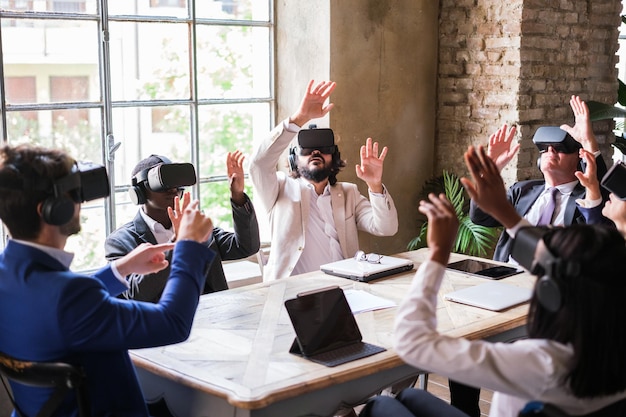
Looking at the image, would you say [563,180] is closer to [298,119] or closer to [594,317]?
[298,119]

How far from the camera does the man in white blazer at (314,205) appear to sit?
13.3 feet

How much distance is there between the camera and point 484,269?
376cm

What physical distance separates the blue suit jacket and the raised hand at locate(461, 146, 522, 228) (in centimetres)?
77

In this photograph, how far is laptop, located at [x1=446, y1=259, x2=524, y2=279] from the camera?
12.0ft

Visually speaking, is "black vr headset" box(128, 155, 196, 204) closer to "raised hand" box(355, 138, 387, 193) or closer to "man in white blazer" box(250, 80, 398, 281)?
"man in white blazer" box(250, 80, 398, 281)

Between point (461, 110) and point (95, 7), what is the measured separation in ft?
7.68

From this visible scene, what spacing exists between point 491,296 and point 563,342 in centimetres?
137

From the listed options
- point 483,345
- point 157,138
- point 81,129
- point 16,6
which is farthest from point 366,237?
point 483,345

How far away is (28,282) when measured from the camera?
2117mm

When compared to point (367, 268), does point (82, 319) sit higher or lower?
higher

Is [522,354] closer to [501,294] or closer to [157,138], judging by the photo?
[501,294]

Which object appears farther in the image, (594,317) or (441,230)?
(441,230)

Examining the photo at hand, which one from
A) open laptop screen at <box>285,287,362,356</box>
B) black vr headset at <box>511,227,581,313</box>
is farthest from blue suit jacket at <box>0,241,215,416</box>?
black vr headset at <box>511,227,581,313</box>

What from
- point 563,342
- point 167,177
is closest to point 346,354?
point 563,342
